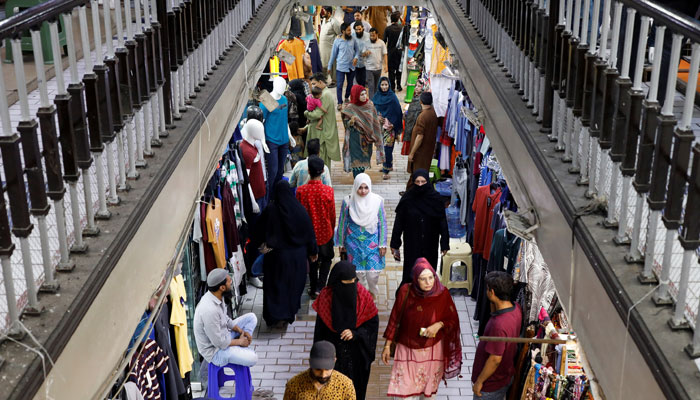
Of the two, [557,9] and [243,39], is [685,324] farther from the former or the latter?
[243,39]

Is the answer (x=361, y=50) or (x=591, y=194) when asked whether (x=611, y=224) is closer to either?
(x=591, y=194)

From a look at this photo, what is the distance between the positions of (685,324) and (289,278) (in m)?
5.48

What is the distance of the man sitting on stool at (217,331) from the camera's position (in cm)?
606

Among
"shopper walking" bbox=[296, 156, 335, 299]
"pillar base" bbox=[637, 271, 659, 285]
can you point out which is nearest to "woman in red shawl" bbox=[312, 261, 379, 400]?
"shopper walking" bbox=[296, 156, 335, 299]

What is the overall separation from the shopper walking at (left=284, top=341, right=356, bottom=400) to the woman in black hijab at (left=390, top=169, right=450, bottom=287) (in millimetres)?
2605

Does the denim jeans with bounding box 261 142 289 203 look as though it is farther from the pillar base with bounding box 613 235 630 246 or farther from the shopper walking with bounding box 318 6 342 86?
the pillar base with bounding box 613 235 630 246

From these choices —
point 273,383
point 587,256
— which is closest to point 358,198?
point 273,383

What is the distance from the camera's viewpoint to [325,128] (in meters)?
10.9

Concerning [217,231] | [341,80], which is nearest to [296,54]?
[341,80]

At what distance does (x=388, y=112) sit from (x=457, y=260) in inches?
161

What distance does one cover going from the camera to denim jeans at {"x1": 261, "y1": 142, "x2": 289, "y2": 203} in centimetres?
998

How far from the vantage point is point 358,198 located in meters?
7.78

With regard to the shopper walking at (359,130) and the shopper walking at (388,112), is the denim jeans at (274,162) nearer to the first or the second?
the shopper walking at (359,130)

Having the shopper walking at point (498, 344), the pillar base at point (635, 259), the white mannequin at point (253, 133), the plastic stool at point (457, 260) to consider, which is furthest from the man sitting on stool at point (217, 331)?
the pillar base at point (635, 259)
